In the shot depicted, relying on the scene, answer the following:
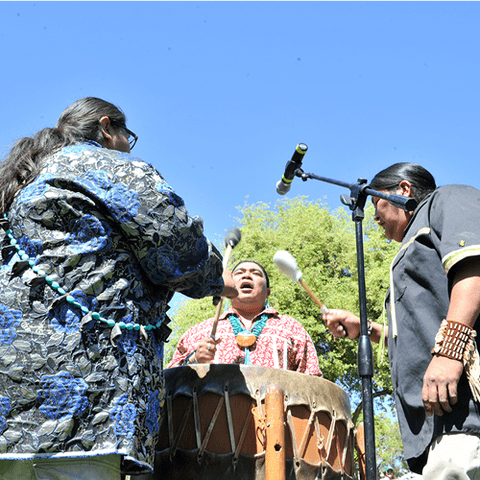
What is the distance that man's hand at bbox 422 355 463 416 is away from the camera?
2023 mm

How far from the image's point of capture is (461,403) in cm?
210

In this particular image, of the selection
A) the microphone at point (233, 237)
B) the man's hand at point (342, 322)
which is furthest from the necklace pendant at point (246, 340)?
the man's hand at point (342, 322)

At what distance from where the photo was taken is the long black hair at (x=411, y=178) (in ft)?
9.66

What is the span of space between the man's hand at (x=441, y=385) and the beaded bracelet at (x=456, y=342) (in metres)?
0.02

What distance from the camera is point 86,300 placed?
1972 mm

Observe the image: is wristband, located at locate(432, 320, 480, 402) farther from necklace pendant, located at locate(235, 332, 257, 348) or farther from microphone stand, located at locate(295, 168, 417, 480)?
necklace pendant, located at locate(235, 332, 257, 348)

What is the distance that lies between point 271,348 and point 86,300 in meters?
2.48

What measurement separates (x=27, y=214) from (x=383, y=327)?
1.87 meters

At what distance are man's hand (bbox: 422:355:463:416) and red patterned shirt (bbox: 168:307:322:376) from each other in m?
2.08

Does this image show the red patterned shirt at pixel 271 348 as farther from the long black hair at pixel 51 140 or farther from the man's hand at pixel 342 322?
the long black hair at pixel 51 140

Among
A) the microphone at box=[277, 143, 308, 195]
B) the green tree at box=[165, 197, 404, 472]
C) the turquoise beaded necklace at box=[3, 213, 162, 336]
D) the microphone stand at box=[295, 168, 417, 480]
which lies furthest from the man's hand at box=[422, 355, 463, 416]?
the green tree at box=[165, 197, 404, 472]

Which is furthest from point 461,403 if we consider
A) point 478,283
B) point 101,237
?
point 101,237

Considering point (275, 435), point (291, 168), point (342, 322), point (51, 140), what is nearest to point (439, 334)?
point (275, 435)

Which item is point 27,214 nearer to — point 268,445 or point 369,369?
point 268,445
